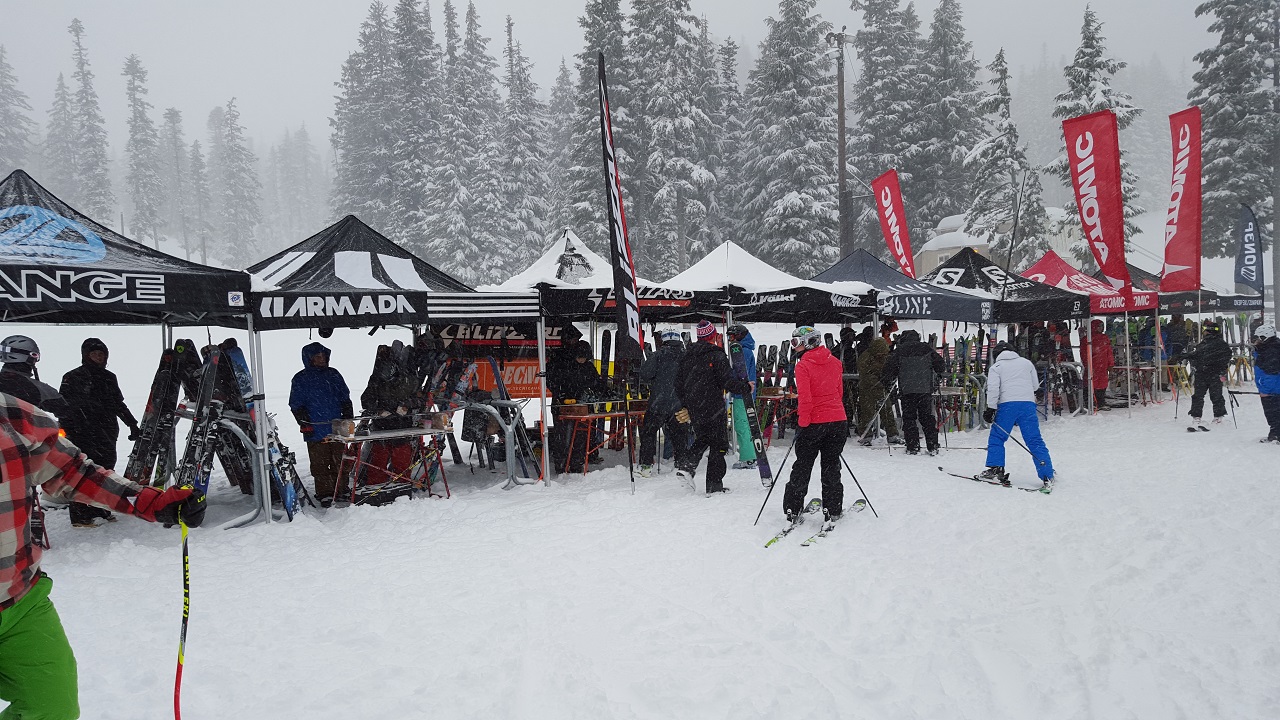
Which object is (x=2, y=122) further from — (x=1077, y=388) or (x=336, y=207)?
(x=1077, y=388)

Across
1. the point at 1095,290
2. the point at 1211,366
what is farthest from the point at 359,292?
the point at 1095,290

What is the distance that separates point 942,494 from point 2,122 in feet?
220

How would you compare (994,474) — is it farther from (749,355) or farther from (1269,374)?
(1269,374)

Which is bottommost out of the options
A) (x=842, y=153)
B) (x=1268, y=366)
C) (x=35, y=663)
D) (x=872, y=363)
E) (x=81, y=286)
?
(x=35, y=663)

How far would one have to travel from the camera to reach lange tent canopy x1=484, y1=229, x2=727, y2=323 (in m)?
8.65

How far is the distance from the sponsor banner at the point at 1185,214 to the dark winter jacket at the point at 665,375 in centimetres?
1075

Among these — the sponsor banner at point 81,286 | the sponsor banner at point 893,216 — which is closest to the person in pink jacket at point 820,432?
the sponsor banner at point 81,286

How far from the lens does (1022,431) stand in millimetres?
7734

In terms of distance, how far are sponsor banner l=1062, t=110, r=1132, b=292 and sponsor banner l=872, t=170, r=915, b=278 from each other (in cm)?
349

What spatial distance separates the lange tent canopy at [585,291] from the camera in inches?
340

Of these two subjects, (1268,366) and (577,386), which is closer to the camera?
(577,386)

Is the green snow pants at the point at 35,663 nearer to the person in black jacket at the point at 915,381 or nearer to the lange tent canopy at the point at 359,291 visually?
the lange tent canopy at the point at 359,291

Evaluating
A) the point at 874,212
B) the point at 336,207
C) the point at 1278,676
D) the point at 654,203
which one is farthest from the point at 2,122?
the point at 1278,676

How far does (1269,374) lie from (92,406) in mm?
15381
